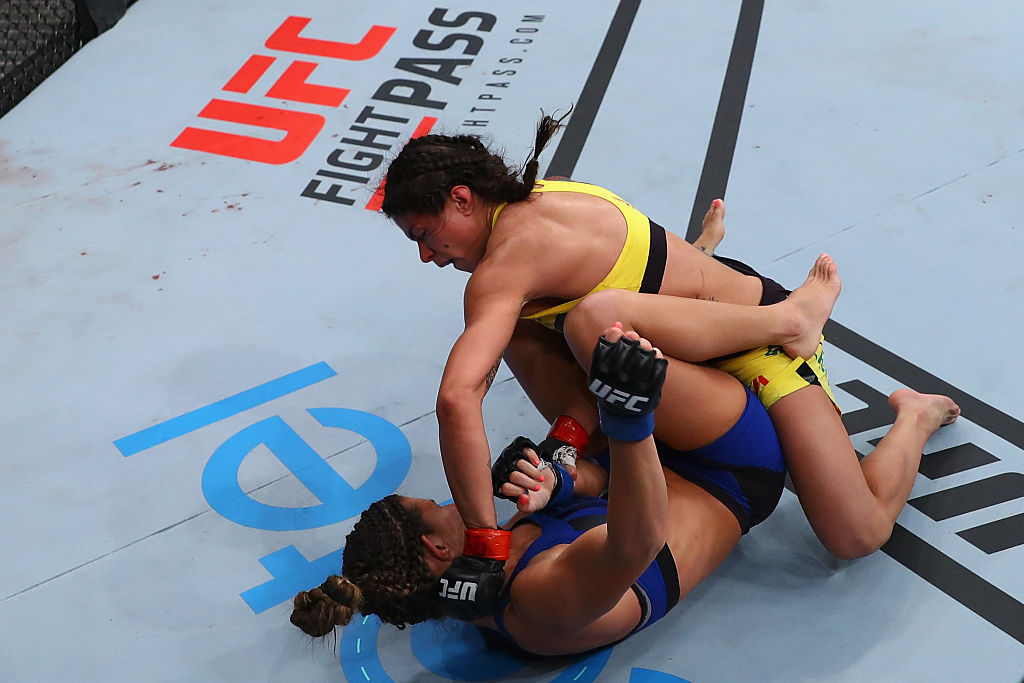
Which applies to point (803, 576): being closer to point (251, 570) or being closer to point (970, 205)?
point (251, 570)

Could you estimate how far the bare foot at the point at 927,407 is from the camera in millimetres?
2902

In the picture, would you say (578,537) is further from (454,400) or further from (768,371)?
(768,371)

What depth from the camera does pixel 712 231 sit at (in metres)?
3.20

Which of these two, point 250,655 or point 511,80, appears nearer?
point 250,655

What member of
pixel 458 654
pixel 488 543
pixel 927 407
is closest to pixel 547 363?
pixel 488 543

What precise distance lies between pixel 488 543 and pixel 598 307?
0.60 meters

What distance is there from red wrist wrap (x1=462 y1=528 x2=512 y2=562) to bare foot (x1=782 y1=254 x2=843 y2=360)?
0.95 metres

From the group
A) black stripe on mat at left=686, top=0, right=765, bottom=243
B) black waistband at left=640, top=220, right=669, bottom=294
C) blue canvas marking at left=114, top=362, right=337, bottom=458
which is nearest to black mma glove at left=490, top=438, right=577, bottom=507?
black waistband at left=640, top=220, right=669, bottom=294

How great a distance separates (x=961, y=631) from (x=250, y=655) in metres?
1.70

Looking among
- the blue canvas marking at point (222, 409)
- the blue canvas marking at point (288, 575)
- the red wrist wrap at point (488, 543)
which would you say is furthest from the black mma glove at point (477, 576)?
the blue canvas marking at point (222, 409)

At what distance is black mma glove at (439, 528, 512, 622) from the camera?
2.16 m

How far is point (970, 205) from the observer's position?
3.84 metres

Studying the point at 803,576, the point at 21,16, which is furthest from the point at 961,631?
the point at 21,16

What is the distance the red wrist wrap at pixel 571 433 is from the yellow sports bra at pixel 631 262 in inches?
9.7
